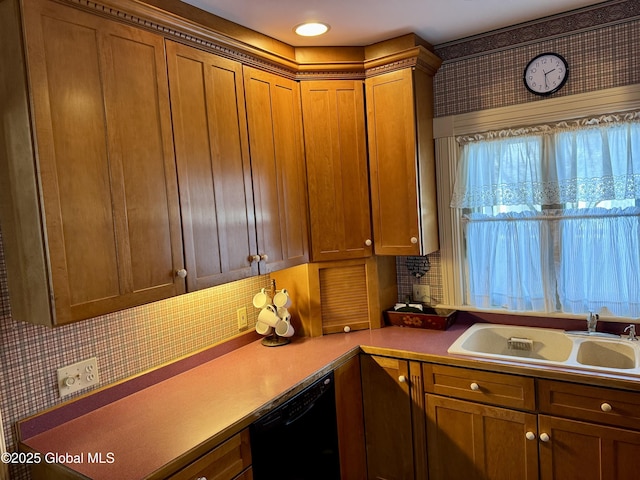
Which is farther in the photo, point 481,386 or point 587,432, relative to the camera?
point 481,386

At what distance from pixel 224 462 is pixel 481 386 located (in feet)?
3.77

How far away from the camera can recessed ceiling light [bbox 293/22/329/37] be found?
2.08 metres

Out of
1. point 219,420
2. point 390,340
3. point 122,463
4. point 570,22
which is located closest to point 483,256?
point 390,340

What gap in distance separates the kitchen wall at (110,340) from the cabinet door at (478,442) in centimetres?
113

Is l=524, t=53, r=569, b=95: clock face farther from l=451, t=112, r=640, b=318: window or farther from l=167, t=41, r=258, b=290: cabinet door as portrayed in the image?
l=167, t=41, r=258, b=290: cabinet door

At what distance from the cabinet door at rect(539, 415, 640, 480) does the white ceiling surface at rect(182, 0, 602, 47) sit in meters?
1.85

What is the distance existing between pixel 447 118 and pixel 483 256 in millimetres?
809

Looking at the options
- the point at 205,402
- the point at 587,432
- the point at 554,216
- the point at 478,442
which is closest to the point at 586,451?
the point at 587,432

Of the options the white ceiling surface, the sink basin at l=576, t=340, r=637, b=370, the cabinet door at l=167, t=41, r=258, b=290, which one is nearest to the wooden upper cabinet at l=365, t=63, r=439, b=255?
the white ceiling surface

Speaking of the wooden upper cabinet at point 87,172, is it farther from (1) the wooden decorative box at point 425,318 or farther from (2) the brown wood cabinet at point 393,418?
(1) the wooden decorative box at point 425,318

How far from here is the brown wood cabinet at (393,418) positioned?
7.09 feet

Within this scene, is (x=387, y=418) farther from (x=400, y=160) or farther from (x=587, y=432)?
(x=400, y=160)

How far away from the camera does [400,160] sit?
93.2 inches

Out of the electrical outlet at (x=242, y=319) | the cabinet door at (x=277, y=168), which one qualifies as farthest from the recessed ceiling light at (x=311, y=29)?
the electrical outlet at (x=242, y=319)
